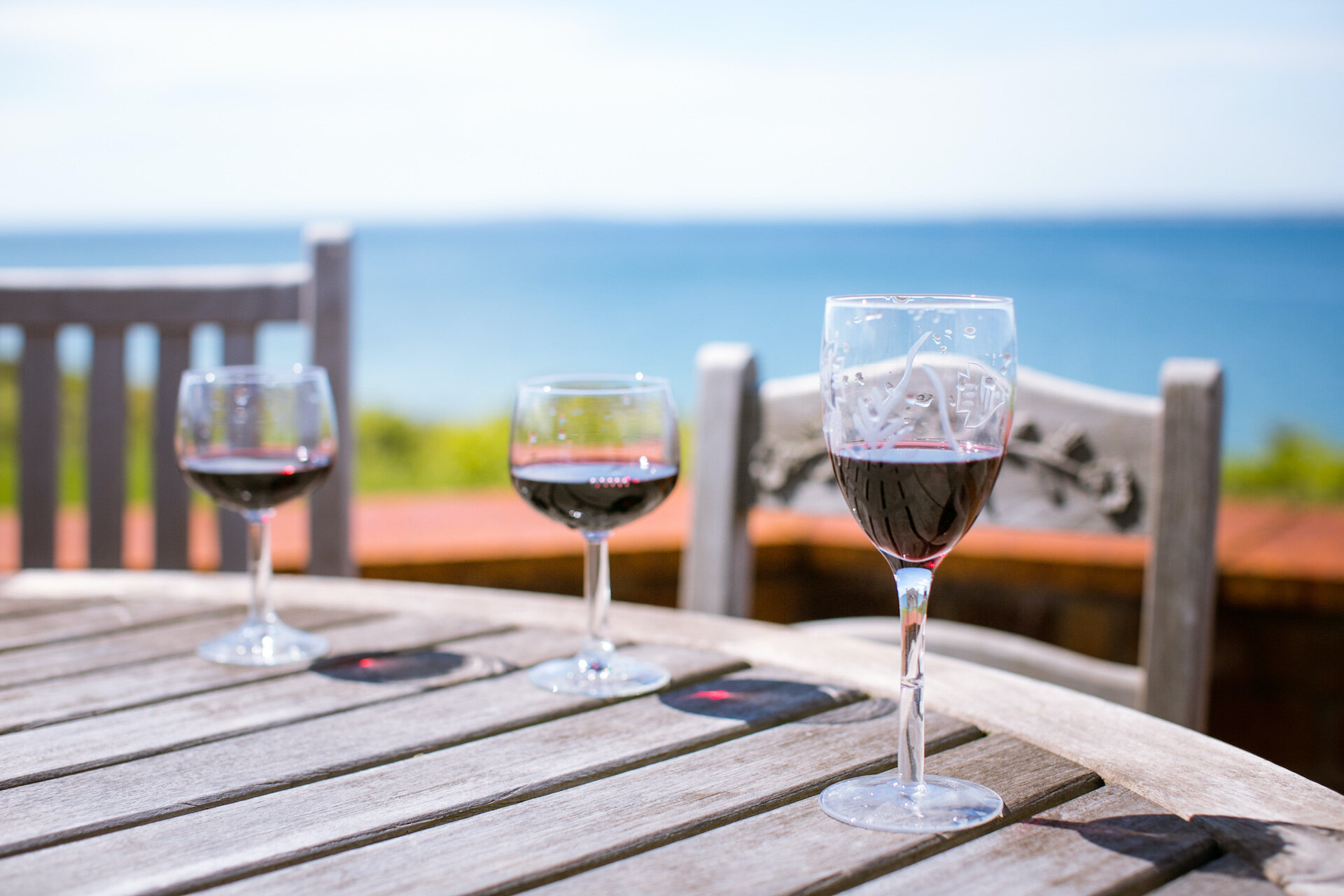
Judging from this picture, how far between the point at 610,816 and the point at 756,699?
25cm

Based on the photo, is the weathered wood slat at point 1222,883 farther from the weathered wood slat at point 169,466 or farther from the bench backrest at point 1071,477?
the weathered wood slat at point 169,466

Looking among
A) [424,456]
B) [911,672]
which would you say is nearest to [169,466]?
[911,672]

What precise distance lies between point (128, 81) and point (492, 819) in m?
46.7

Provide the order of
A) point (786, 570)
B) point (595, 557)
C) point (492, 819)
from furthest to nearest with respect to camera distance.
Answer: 1. point (786, 570)
2. point (595, 557)
3. point (492, 819)

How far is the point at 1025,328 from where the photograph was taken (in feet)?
78.7

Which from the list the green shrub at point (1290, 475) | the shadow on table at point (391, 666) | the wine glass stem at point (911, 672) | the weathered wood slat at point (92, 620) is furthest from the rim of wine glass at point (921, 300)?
the green shrub at point (1290, 475)

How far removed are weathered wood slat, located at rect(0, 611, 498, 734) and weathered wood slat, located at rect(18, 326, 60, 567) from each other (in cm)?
100

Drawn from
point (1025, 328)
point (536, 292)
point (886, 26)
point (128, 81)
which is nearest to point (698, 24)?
point (886, 26)

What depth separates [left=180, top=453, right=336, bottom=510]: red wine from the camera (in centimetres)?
98

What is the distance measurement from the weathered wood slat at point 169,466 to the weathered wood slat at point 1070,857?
1531 mm

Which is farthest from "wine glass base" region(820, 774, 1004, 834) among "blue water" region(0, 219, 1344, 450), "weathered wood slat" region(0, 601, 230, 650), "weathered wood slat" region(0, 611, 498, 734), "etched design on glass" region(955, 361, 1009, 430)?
"blue water" region(0, 219, 1344, 450)

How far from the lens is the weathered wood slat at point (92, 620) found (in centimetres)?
104

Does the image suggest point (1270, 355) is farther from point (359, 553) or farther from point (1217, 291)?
point (359, 553)

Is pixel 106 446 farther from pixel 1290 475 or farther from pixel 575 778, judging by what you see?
pixel 1290 475
